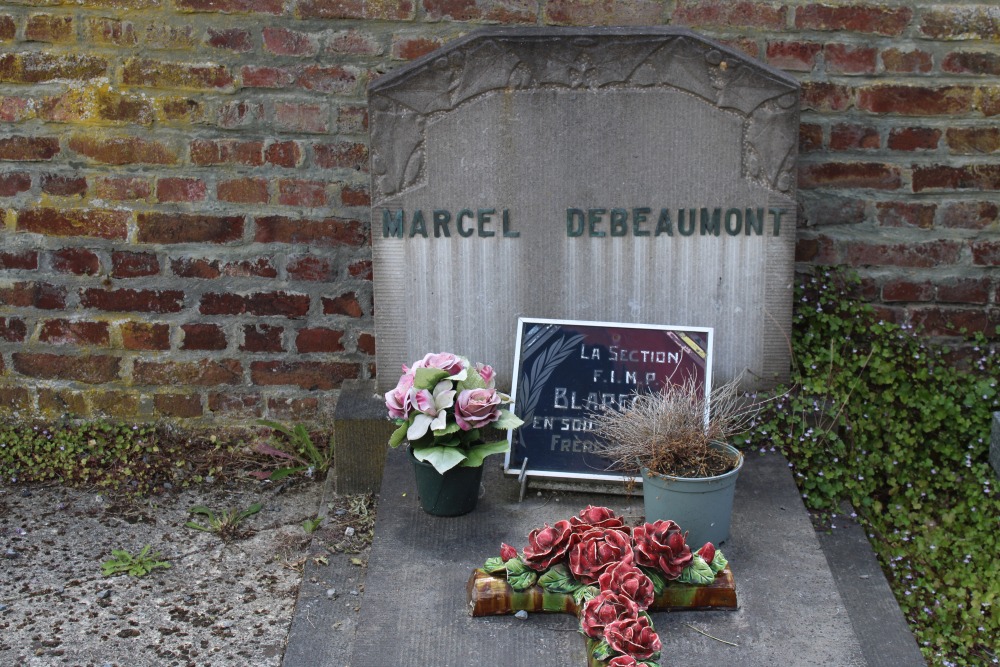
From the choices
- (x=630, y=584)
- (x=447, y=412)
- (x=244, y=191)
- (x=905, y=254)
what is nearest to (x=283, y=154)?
(x=244, y=191)

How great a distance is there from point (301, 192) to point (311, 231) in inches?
5.6

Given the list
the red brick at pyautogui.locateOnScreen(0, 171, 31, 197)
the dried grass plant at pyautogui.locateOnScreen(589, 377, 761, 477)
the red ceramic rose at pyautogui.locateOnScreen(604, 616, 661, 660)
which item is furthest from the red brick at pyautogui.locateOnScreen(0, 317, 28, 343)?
the red ceramic rose at pyautogui.locateOnScreen(604, 616, 661, 660)

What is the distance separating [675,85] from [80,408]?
8.04 feet

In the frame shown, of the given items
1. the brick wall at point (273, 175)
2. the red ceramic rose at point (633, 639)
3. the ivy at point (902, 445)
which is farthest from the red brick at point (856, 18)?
the red ceramic rose at point (633, 639)

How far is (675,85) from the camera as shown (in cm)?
323

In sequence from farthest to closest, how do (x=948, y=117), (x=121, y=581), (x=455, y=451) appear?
(x=948, y=117) → (x=121, y=581) → (x=455, y=451)

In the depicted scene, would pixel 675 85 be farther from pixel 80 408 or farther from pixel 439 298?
pixel 80 408

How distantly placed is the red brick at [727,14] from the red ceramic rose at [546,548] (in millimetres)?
1998

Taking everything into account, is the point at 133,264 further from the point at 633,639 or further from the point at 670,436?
the point at 633,639

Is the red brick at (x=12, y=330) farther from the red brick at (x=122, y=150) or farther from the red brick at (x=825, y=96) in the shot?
the red brick at (x=825, y=96)

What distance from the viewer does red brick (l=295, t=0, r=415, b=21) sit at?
12.0ft

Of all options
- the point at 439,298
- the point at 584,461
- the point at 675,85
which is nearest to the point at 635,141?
the point at 675,85

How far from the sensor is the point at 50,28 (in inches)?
145

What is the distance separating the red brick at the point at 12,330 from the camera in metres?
3.90
